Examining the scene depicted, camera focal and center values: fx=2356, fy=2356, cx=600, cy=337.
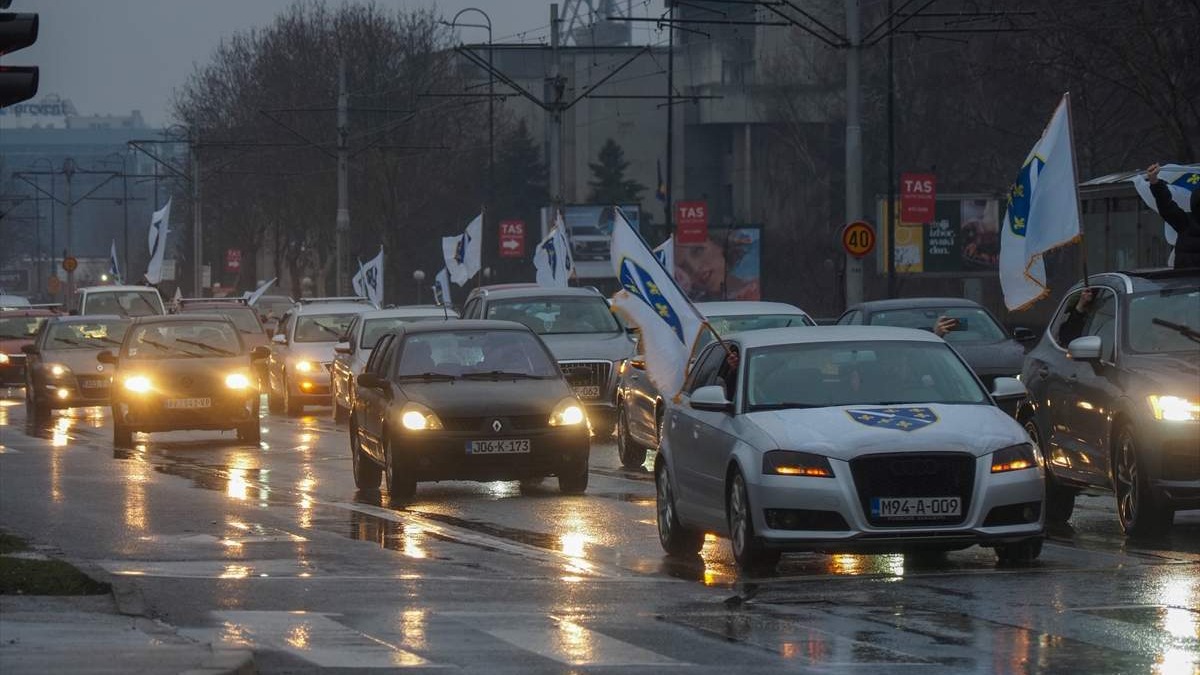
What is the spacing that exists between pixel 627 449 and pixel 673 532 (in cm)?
928

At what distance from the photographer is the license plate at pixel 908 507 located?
12.5 m

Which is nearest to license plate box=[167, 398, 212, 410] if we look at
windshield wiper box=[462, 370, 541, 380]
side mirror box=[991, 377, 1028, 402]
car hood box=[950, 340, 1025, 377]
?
windshield wiper box=[462, 370, 541, 380]

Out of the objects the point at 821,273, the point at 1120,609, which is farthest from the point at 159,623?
the point at 821,273

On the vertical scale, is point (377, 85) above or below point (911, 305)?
above

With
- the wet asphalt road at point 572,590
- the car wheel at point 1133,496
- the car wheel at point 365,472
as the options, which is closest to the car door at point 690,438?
the wet asphalt road at point 572,590

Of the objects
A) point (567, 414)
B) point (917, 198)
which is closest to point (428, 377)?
point (567, 414)

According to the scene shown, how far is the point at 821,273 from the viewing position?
3408 inches

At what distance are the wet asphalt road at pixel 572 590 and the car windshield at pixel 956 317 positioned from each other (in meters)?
8.31

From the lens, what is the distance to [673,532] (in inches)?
569

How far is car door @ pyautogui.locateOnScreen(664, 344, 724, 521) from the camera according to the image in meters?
14.0

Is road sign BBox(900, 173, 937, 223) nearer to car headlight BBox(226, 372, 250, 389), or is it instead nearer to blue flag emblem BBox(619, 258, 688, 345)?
car headlight BBox(226, 372, 250, 389)

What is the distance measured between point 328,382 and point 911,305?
1163 cm

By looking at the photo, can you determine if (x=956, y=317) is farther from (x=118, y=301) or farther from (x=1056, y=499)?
(x=118, y=301)

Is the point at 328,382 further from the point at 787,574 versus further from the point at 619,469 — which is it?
the point at 787,574
